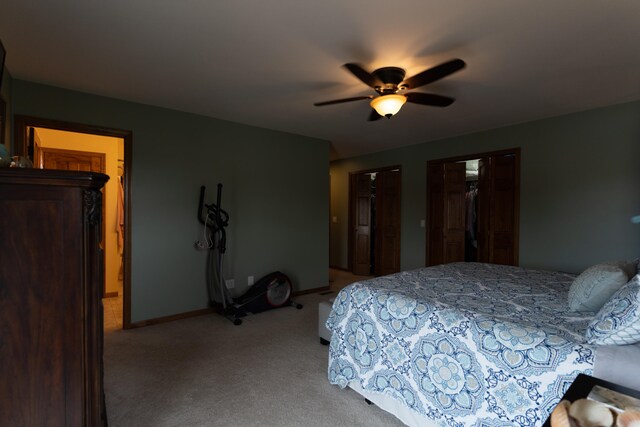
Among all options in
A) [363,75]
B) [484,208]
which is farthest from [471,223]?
[363,75]

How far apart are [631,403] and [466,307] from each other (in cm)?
100

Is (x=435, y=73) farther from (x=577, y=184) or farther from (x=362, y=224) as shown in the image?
(x=362, y=224)

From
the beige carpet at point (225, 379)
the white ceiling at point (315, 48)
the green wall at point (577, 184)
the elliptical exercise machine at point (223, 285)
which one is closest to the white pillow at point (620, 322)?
the beige carpet at point (225, 379)

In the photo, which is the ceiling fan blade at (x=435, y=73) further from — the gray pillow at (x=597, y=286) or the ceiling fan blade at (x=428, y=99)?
the gray pillow at (x=597, y=286)

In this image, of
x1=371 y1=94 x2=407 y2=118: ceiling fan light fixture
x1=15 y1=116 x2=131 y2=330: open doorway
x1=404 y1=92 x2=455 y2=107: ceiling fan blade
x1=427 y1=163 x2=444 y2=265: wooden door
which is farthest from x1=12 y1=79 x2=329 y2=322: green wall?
x1=404 y1=92 x2=455 y2=107: ceiling fan blade

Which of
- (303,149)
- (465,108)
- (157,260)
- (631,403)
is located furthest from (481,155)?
(157,260)

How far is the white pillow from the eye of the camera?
134 centimetres

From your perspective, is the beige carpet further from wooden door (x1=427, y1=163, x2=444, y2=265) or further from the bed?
wooden door (x1=427, y1=163, x2=444, y2=265)

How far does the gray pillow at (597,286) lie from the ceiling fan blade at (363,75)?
1.84 m

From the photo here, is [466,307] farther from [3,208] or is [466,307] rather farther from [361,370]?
[3,208]

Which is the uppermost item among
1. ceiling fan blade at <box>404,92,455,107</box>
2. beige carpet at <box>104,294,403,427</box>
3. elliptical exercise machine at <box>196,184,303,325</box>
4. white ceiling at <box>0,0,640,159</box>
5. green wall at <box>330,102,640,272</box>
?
white ceiling at <box>0,0,640,159</box>

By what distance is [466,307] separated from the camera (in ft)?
6.33

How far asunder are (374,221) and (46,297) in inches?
217

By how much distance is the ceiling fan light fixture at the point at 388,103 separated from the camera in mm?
2414
